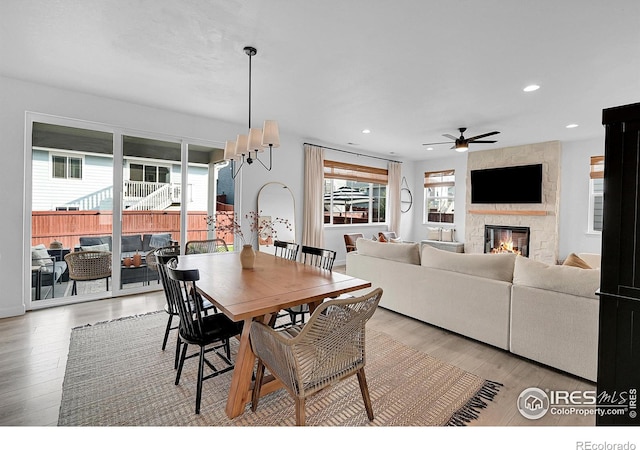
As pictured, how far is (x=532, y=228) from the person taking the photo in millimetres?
6160

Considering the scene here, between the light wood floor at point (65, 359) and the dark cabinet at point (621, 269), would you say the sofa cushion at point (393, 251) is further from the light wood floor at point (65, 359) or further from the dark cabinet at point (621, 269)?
the dark cabinet at point (621, 269)

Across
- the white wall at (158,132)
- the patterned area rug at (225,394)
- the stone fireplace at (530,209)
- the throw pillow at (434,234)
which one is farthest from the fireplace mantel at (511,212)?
the patterned area rug at (225,394)

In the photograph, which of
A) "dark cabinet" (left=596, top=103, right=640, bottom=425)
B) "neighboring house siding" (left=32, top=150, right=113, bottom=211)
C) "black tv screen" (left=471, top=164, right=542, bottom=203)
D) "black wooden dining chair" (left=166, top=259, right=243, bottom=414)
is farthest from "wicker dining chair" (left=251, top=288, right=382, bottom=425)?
"black tv screen" (left=471, top=164, right=542, bottom=203)

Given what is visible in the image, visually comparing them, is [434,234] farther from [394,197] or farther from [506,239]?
[506,239]

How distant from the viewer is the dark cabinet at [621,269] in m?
1.12

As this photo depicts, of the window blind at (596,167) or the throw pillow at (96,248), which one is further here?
the window blind at (596,167)

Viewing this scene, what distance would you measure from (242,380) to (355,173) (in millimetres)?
5768

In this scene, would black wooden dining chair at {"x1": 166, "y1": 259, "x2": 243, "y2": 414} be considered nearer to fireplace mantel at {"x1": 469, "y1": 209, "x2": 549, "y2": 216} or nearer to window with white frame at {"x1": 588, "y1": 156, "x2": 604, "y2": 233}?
Answer: fireplace mantel at {"x1": 469, "y1": 209, "x2": 549, "y2": 216}

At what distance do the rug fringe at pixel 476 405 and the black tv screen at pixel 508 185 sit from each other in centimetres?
526

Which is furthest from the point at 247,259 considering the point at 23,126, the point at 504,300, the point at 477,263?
the point at 23,126

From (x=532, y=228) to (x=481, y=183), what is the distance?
1383 millimetres

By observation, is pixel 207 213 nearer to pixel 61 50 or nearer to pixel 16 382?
pixel 61 50

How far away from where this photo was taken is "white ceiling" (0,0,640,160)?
2104 mm

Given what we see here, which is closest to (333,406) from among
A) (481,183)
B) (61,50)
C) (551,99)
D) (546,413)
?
(546,413)
